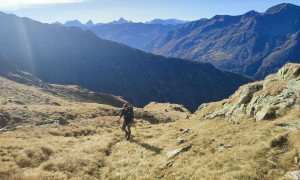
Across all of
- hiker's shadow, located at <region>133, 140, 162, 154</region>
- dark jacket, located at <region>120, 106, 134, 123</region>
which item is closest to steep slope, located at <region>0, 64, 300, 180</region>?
hiker's shadow, located at <region>133, 140, 162, 154</region>

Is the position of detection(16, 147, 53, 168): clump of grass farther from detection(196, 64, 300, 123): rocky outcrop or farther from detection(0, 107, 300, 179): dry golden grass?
detection(196, 64, 300, 123): rocky outcrop

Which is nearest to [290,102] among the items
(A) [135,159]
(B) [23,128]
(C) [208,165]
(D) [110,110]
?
(C) [208,165]

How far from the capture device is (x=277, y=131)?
20.1 meters

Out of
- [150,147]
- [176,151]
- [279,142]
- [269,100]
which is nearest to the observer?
[279,142]

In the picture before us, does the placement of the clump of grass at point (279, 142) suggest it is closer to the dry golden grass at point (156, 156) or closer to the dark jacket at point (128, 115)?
the dry golden grass at point (156, 156)

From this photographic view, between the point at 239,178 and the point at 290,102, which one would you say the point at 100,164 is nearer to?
the point at 239,178

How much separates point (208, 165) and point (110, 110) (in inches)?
1437

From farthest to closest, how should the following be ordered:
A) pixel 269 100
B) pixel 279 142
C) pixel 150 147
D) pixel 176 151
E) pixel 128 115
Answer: pixel 128 115 → pixel 269 100 → pixel 150 147 → pixel 176 151 → pixel 279 142

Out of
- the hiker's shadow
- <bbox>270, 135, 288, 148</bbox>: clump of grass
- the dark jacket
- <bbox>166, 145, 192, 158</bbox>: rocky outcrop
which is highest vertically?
<bbox>270, 135, 288, 148</bbox>: clump of grass

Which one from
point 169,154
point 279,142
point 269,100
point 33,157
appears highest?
point 269,100

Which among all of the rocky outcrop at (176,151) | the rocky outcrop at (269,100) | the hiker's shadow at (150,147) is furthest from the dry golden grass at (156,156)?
the rocky outcrop at (269,100)

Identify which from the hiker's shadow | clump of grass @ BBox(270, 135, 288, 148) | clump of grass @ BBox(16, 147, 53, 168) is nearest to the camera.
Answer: clump of grass @ BBox(270, 135, 288, 148)

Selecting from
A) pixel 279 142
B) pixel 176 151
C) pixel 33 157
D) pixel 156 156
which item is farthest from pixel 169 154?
pixel 33 157

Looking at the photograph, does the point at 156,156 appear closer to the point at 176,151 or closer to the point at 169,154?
the point at 169,154
